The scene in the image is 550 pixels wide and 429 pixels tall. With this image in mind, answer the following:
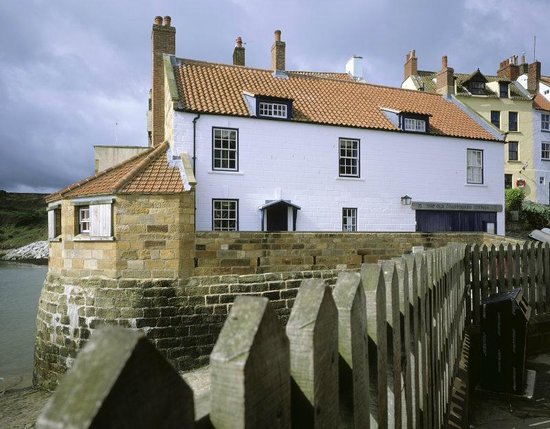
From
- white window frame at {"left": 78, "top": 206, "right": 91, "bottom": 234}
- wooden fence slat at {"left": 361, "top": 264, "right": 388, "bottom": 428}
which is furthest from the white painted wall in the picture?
wooden fence slat at {"left": 361, "top": 264, "right": 388, "bottom": 428}

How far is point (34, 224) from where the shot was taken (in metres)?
92.4

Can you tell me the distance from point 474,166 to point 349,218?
27.1ft

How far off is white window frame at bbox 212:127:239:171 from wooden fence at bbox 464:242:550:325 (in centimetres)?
1161

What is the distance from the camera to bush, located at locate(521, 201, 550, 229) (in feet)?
88.0

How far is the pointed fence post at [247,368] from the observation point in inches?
35.8

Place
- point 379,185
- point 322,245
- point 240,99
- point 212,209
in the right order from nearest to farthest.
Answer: point 322,245
point 212,209
point 240,99
point 379,185

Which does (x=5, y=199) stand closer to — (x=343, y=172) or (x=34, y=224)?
(x=34, y=224)

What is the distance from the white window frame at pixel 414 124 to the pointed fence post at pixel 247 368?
67.2 feet

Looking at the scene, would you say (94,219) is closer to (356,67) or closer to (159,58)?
(159,58)

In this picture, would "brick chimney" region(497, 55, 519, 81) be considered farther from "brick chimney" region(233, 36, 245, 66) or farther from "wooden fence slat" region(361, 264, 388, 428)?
"wooden fence slat" region(361, 264, 388, 428)

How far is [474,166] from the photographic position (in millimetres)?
21406

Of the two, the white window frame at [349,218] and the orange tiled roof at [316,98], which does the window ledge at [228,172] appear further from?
the white window frame at [349,218]

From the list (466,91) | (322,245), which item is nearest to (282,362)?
(322,245)

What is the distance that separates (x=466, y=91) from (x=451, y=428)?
106ft
